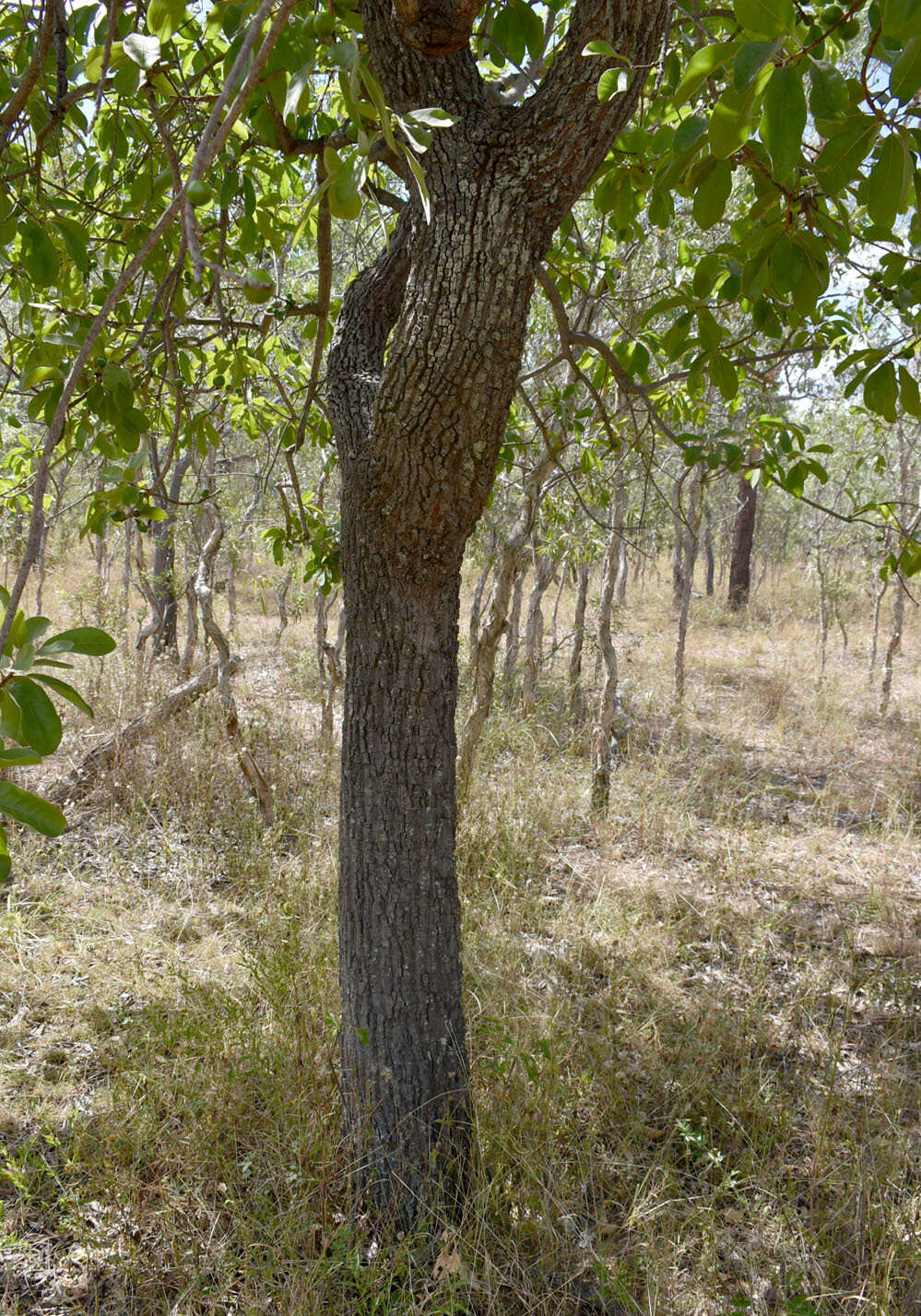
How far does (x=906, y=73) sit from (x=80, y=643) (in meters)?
1.09

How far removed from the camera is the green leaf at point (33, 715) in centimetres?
86

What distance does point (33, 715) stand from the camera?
873mm

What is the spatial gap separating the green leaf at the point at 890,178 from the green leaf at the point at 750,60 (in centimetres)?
24

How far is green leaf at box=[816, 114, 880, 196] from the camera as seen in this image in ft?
3.22

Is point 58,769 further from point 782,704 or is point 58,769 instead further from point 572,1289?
point 782,704

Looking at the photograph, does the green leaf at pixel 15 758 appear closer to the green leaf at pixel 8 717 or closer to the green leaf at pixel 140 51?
the green leaf at pixel 8 717

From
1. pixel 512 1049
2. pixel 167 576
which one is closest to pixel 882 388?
pixel 512 1049

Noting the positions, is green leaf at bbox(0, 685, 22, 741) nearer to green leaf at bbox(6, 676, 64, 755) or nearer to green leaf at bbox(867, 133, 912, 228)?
green leaf at bbox(6, 676, 64, 755)

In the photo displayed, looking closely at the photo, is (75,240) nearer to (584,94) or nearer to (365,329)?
(365,329)

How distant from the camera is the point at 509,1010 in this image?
9.98 ft

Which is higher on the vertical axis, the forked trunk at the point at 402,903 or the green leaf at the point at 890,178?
the green leaf at the point at 890,178

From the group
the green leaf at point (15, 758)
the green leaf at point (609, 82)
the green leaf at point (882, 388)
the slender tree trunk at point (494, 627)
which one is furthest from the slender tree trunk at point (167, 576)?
the green leaf at point (15, 758)

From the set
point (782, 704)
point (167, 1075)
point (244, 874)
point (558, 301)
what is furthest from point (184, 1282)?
point (782, 704)

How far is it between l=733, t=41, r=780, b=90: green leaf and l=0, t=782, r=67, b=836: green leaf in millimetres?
979
